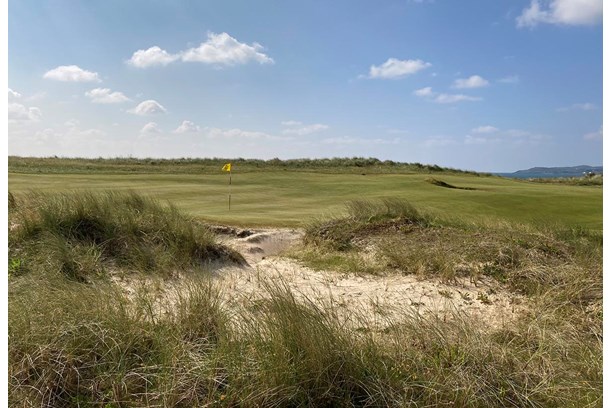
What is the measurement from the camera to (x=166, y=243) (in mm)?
9125

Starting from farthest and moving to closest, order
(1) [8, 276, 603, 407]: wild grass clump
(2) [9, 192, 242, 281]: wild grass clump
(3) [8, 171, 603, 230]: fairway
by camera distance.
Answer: (3) [8, 171, 603, 230]: fairway, (2) [9, 192, 242, 281]: wild grass clump, (1) [8, 276, 603, 407]: wild grass clump

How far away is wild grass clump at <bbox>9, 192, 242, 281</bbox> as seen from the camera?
7478 millimetres

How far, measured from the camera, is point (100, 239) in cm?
891

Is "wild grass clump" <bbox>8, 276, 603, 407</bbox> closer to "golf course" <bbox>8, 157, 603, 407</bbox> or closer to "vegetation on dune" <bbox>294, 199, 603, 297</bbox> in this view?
"golf course" <bbox>8, 157, 603, 407</bbox>

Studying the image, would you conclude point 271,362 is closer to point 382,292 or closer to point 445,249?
point 382,292

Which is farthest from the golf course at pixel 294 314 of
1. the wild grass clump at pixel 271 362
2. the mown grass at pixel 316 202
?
the mown grass at pixel 316 202

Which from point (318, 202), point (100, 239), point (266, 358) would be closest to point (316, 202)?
point (318, 202)

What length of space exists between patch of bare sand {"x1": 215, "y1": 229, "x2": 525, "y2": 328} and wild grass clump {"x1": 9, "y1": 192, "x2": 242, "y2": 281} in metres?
1.00

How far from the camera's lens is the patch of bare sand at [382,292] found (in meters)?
6.04

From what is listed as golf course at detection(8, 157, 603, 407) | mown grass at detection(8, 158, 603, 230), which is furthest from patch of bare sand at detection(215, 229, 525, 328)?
mown grass at detection(8, 158, 603, 230)

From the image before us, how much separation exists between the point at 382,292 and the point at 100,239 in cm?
583

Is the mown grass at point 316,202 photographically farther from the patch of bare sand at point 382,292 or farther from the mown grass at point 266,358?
the mown grass at point 266,358

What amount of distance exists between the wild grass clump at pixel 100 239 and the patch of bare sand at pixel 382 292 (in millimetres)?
A: 996

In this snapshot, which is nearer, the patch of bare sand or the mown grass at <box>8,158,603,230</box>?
the patch of bare sand
